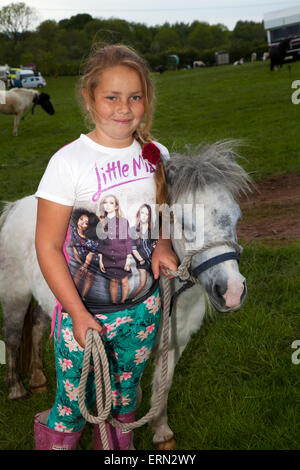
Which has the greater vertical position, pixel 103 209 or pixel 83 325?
pixel 103 209

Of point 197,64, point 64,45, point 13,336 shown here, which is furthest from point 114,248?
point 64,45

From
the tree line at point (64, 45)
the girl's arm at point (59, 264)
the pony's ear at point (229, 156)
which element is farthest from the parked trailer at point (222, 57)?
the girl's arm at point (59, 264)

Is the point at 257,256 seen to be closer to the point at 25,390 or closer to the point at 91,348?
the point at 25,390

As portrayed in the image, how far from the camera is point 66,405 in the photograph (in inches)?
72.6

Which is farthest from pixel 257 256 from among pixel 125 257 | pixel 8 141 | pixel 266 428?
pixel 8 141

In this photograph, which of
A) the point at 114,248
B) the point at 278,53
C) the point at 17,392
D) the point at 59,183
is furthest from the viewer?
the point at 278,53

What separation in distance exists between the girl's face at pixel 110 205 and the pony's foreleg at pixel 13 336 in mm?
1343

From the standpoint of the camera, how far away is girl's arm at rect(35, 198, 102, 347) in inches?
63.2

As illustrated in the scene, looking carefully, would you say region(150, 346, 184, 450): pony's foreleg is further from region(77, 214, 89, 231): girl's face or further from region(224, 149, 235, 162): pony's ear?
region(224, 149, 235, 162): pony's ear

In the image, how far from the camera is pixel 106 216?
1.67 meters

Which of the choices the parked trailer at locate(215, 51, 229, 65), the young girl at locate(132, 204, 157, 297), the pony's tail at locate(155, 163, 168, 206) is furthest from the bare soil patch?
the parked trailer at locate(215, 51, 229, 65)

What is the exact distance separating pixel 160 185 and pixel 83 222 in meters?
0.36

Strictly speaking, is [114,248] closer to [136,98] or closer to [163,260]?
[163,260]

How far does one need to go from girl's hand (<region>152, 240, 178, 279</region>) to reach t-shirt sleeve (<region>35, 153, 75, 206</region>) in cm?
44
